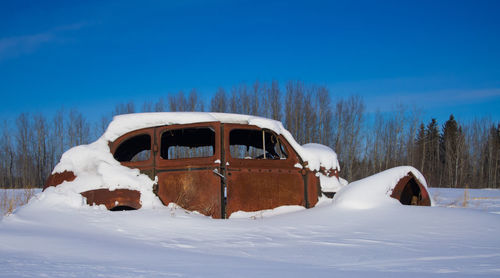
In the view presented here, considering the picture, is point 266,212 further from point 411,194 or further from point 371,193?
point 411,194

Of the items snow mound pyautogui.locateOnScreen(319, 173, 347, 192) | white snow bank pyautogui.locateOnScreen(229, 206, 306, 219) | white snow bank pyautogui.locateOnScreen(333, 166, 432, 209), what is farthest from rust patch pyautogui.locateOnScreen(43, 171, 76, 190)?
white snow bank pyautogui.locateOnScreen(333, 166, 432, 209)

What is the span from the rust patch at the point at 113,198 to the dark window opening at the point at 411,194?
13.3 feet

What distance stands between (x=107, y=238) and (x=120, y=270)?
1522mm

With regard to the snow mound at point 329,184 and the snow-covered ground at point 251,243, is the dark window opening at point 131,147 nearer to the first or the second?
the snow-covered ground at point 251,243

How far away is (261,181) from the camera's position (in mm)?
5660

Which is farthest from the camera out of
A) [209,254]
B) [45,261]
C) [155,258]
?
[209,254]

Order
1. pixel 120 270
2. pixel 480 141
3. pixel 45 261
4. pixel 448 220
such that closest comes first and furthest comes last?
pixel 120 270, pixel 45 261, pixel 448 220, pixel 480 141

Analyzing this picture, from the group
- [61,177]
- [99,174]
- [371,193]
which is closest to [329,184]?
[371,193]

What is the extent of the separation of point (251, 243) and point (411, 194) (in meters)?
3.50

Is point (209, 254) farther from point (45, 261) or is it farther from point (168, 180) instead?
point (168, 180)

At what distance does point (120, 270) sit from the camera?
258cm

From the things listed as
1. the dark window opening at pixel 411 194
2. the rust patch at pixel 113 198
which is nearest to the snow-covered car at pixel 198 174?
the rust patch at pixel 113 198

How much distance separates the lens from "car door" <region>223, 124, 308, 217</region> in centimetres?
551

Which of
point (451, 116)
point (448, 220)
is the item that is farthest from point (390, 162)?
point (448, 220)
